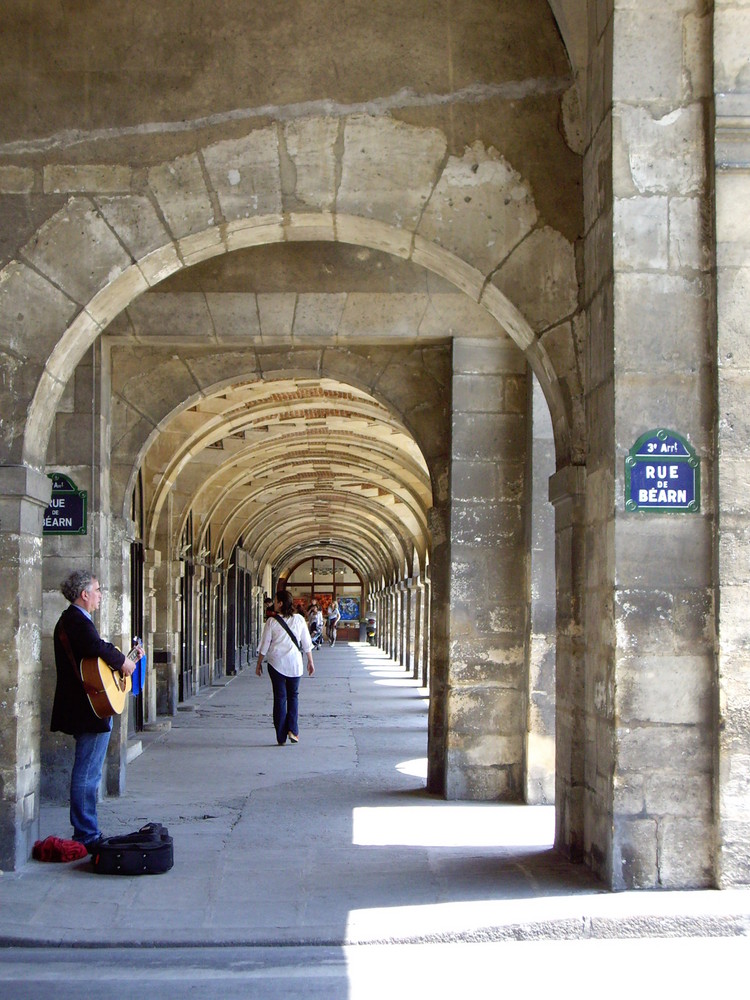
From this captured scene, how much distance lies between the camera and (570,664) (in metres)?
5.53

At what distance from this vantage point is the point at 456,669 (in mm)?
7996

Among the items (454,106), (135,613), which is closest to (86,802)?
(454,106)

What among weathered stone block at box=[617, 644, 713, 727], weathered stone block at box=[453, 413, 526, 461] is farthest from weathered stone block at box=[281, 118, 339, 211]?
weathered stone block at box=[453, 413, 526, 461]

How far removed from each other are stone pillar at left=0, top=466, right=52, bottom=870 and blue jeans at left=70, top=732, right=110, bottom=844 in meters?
0.19

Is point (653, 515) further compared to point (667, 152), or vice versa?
point (667, 152)

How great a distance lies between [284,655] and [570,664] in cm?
517

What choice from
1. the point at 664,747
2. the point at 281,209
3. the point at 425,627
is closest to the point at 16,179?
the point at 281,209

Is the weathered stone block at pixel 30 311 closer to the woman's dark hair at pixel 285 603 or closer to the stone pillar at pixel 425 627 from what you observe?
the woman's dark hair at pixel 285 603

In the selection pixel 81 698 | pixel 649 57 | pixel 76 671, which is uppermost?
pixel 649 57

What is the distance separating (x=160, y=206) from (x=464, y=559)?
3394mm

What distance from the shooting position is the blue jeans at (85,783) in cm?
583

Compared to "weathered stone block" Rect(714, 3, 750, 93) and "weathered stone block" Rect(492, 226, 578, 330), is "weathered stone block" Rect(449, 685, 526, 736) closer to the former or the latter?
"weathered stone block" Rect(492, 226, 578, 330)

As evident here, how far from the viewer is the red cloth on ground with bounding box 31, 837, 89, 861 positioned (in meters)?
5.68

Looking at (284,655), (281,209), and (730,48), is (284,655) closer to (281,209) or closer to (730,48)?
(281,209)
